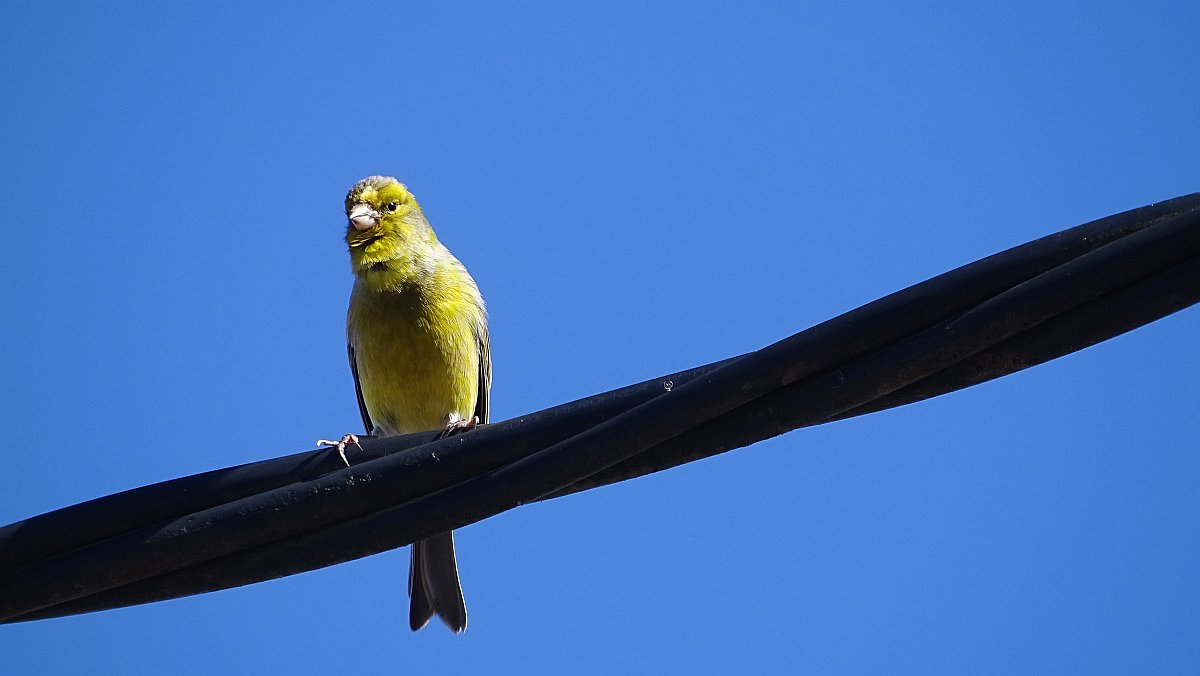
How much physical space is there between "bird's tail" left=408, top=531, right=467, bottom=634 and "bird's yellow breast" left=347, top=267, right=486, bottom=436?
2.49ft

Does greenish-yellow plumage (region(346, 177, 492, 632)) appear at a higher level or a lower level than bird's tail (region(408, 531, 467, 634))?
higher

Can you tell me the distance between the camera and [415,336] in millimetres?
6012

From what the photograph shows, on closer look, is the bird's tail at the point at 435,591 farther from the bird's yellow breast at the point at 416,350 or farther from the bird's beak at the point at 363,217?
the bird's beak at the point at 363,217

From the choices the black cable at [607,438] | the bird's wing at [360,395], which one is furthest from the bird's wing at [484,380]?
the black cable at [607,438]

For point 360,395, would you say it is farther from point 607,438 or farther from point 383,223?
point 607,438

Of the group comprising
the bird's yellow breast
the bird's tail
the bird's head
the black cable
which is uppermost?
the bird's head

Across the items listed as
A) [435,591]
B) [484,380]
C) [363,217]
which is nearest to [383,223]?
[363,217]

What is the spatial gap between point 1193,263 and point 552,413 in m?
1.33

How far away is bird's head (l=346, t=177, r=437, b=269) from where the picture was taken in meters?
6.20

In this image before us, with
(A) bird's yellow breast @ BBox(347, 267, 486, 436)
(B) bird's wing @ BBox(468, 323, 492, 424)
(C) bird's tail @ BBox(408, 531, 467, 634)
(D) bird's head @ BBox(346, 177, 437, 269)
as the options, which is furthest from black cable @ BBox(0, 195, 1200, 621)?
(B) bird's wing @ BBox(468, 323, 492, 424)

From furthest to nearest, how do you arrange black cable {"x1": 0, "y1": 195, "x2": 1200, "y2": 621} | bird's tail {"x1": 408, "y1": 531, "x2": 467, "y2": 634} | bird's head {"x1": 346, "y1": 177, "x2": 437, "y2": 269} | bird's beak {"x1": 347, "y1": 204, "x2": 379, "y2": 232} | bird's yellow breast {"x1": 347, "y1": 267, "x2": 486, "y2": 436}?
bird's beak {"x1": 347, "y1": 204, "x2": 379, "y2": 232}, bird's head {"x1": 346, "y1": 177, "x2": 437, "y2": 269}, bird's yellow breast {"x1": 347, "y1": 267, "x2": 486, "y2": 436}, bird's tail {"x1": 408, "y1": 531, "x2": 467, "y2": 634}, black cable {"x1": 0, "y1": 195, "x2": 1200, "y2": 621}

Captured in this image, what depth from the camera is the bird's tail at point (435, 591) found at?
564 cm

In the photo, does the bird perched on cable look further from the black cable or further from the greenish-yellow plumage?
the black cable

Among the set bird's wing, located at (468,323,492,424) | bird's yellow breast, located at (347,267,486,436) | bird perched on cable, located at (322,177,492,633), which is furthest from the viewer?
bird's wing, located at (468,323,492,424)
